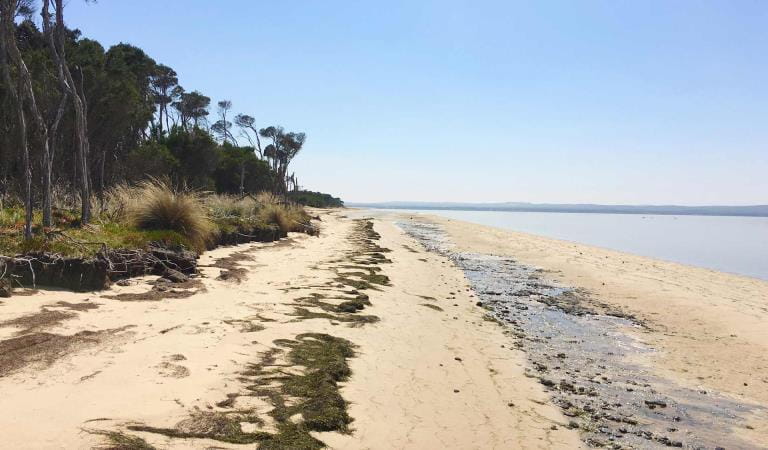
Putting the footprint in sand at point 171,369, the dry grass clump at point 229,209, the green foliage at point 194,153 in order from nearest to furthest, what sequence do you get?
1. the footprint in sand at point 171,369
2. the dry grass clump at point 229,209
3. the green foliage at point 194,153

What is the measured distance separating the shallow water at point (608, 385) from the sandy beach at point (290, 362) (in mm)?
143

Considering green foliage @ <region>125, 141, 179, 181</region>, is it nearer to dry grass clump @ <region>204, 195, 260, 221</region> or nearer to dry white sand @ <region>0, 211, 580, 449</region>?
dry grass clump @ <region>204, 195, 260, 221</region>

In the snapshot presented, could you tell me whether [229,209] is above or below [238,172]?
below

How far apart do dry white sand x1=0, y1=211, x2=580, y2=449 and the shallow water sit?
37cm

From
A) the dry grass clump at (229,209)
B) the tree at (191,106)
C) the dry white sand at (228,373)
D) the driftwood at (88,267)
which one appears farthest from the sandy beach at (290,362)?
the tree at (191,106)

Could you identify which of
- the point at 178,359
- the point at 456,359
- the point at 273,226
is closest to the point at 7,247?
the point at 178,359

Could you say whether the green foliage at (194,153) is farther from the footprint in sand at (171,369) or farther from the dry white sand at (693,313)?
the footprint in sand at (171,369)

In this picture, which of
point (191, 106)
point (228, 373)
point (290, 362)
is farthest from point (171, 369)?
point (191, 106)

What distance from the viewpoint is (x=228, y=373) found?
4719 mm

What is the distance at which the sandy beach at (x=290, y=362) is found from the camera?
3.70m

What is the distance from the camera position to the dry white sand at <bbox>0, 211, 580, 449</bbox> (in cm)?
361

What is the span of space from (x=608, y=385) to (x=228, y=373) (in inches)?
180

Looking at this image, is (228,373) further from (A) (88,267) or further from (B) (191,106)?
(B) (191,106)

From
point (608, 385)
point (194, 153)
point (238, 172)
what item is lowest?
point (608, 385)
